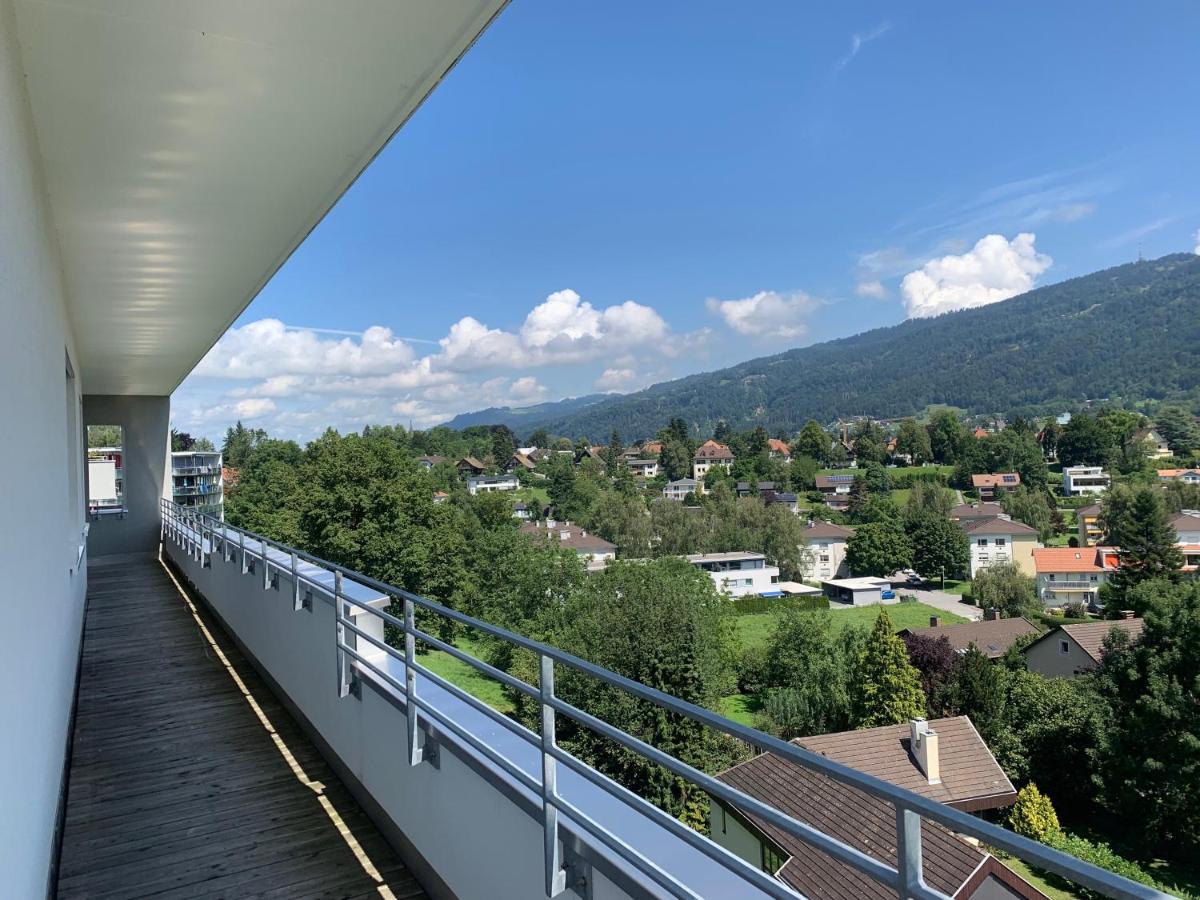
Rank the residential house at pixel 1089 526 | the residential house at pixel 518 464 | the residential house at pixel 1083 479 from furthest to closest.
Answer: the residential house at pixel 518 464 < the residential house at pixel 1083 479 < the residential house at pixel 1089 526

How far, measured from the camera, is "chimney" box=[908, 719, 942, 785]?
1909 centimetres

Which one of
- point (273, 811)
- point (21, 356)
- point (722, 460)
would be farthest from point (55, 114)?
point (722, 460)

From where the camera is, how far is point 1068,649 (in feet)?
111

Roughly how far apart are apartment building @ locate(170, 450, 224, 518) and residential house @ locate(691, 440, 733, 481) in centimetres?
8941

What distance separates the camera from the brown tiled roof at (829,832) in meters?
9.36

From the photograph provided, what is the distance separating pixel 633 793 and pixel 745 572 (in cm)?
5951

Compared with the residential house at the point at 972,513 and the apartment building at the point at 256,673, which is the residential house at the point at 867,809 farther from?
the residential house at the point at 972,513

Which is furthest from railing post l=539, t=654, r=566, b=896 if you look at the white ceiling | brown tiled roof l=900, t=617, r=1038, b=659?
brown tiled roof l=900, t=617, r=1038, b=659

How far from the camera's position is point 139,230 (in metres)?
4.35

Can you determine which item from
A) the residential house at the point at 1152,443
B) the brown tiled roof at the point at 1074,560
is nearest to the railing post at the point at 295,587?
the brown tiled roof at the point at 1074,560

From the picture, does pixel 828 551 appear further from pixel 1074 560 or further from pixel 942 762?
pixel 942 762

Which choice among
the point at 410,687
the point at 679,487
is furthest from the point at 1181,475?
the point at 410,687

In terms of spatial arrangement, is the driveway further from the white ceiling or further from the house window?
the white ceiling

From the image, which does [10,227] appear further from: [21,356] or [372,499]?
[372,499]
